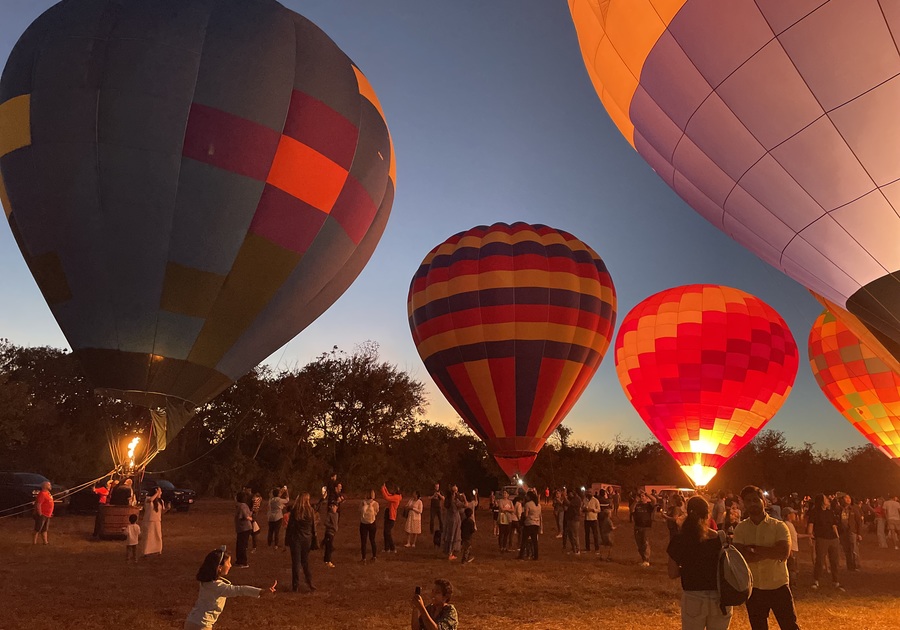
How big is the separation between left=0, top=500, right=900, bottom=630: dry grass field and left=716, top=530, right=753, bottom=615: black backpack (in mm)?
3227

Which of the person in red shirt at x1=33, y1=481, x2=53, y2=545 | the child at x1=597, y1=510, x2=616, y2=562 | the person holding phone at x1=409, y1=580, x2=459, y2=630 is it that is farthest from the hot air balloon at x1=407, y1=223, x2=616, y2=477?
the person holding phone at x1=409, y1=580, x2=459, y2=630

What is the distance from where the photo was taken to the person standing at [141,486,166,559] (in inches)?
427

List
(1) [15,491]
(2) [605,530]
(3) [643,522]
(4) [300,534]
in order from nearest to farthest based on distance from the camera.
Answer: (4) [300,534] < (3) [643,522] < (2) [605,530] < (1) [15,491]

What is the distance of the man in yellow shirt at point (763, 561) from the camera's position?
15.7 ft

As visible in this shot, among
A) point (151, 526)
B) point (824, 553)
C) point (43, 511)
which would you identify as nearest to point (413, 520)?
point (151, 526)

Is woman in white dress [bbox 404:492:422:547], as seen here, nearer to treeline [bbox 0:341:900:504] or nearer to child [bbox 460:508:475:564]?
child [bbox 460:508:475:564]

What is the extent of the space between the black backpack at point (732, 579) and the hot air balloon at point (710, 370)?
16.8 meters

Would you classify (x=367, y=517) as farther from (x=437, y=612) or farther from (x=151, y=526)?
(x=437, y=612)

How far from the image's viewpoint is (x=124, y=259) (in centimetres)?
965

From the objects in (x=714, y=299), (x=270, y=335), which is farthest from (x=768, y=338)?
(x=270, y=335)

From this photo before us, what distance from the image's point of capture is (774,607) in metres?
4.90

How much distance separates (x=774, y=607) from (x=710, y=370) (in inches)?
632

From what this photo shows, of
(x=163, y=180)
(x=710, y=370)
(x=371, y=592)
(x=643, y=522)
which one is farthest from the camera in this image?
(x=710, y=370)

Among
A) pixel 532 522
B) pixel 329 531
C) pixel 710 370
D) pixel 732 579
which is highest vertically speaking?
pixel 710 370
